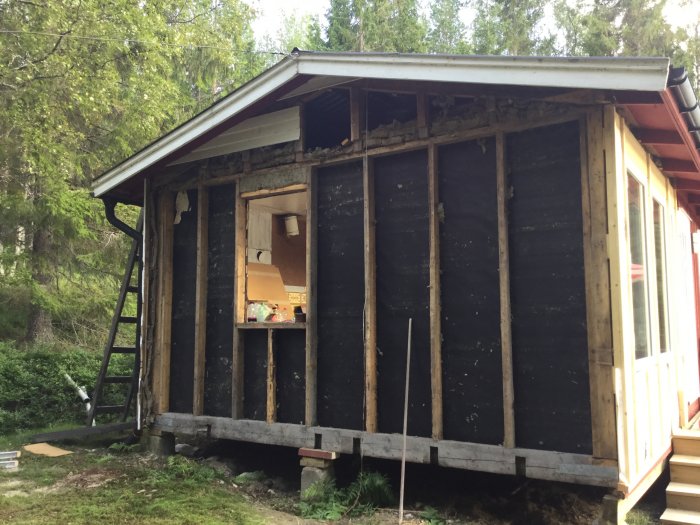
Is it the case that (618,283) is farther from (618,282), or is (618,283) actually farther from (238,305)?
(238,305)

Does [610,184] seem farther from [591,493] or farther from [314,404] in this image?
[314,404]

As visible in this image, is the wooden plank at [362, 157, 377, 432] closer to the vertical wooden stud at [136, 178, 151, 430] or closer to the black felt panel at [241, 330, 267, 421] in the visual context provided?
the black felt panel at [241, 330, 267, 421]

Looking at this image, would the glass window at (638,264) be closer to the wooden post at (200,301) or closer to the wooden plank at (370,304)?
the wooden plank at (370,304)

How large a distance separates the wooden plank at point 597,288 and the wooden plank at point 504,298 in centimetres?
59

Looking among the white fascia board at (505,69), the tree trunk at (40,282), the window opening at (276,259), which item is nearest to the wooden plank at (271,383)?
the window opening at (276,259)

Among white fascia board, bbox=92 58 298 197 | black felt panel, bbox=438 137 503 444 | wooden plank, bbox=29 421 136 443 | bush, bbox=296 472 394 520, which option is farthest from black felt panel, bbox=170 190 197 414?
black felt panel, bbox=438 137 503 444

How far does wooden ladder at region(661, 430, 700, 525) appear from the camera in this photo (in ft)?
15.5

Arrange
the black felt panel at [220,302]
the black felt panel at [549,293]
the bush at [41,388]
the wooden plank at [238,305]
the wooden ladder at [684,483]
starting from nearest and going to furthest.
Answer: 1. the black felt panel at [549,293]
2. the wooden ladder at [684,483]
3. the wooden plank at [238,305]
4. the black felt panel at [220,302]
5. the bush at [41,388]

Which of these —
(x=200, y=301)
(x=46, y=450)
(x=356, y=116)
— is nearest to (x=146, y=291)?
(x=200, y=301)

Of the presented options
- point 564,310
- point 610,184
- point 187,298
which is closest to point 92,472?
point 187,298

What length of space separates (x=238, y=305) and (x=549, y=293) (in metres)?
3.36

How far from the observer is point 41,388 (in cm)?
961

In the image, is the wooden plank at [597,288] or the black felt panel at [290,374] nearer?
the wooden plank at [597,288]

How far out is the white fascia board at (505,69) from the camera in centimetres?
373
